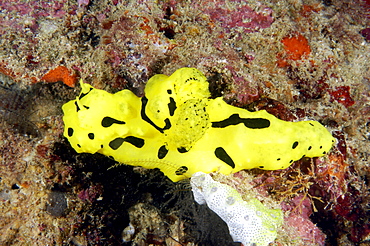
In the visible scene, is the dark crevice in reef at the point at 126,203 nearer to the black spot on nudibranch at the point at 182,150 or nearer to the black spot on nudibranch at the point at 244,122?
the black spot on nudibranch at the point at 182,150

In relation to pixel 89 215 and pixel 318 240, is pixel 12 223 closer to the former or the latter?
pixel 89 215

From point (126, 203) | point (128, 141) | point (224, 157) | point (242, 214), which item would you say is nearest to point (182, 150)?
point (224, 157)

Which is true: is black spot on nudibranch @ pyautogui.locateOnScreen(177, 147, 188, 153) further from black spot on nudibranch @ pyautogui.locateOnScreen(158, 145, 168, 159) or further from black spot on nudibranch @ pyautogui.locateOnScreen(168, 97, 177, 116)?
black spot on nudibranch @ pyautogui.locateOnScreen(168, 97, 177, 116)

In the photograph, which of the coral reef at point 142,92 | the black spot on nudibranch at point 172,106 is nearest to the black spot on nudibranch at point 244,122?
the coral reef at point 142,92

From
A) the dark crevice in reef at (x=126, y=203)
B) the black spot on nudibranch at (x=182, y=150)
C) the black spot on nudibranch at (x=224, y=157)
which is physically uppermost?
the black spot on nudibranch at (x=224, y=157)

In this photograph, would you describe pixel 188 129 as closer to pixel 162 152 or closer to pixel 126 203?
pixel 162 152

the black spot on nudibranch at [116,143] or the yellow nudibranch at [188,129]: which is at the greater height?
the yellow nudibranch at [188,129]

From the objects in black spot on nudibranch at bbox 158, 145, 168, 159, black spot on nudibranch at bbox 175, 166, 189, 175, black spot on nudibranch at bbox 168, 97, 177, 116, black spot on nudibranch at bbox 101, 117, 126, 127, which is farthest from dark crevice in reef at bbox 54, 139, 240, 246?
black spot on nudibranch at bbox 168, 97, 177, 116

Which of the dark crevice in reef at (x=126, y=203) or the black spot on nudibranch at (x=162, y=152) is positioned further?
the dark crevice in reef at (x=126, y=203)
